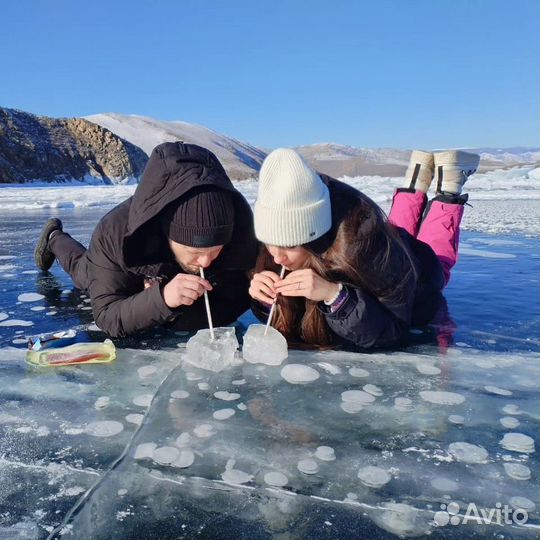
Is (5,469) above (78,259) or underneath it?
underneath

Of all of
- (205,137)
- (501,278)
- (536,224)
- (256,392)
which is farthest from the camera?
(205,137)

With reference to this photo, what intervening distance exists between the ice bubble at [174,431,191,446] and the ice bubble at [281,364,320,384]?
38 centimetres

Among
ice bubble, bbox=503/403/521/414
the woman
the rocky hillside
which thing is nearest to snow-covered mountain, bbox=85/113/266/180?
the rocky hillside

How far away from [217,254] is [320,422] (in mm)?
695

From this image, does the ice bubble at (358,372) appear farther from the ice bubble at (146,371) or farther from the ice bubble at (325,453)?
the ice bubble at (146,371)

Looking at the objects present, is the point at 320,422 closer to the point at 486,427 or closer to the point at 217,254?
the point at 486,427

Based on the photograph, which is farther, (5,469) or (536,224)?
(536,224)

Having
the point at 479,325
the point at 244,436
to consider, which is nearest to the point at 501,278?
the point at 479,325

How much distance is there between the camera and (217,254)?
63.5 inches

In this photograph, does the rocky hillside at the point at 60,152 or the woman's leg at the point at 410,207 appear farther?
the rocky hillside at the point at 60,152

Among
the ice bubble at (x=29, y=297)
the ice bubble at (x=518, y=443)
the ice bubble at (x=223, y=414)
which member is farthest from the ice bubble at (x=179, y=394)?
the ice bubble at (x=29, y=297)

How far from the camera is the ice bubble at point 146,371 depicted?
4.64 feet

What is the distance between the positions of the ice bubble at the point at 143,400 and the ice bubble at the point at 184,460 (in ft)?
0.89

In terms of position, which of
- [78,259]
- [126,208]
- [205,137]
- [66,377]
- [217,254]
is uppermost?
[205,137]
